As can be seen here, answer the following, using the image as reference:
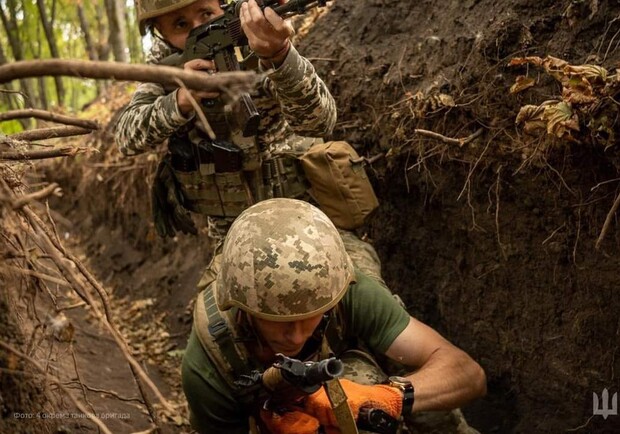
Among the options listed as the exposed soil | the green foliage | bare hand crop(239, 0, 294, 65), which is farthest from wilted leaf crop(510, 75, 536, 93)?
the green foliage

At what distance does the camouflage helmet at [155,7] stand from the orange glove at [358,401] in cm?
213

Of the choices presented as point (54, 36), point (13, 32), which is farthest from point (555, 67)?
point (54, 36)

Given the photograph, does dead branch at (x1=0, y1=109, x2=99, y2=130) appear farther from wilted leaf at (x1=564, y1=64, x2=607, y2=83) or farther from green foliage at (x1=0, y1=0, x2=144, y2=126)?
green foliage at (x1=0, y1=0, x2=144, y2=126)

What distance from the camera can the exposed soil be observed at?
10.4 ft

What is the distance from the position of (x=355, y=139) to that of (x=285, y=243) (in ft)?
5.77

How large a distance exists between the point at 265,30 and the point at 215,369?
1.53 m

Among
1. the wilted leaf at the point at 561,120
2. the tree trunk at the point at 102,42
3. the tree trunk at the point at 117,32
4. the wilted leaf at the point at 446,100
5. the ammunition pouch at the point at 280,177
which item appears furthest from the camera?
the tree trunk at the point at 102,42

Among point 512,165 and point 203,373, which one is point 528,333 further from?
point 203,373

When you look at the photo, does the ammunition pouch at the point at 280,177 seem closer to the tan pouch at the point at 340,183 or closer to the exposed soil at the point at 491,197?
the tan pouch at the point at 340,183

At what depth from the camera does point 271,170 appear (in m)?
3.80

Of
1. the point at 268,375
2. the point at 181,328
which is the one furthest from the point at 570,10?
the point at 181,328

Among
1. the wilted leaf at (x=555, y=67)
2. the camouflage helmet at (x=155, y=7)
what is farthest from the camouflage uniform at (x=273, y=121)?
the wilted leaf at (x=555, y=67)

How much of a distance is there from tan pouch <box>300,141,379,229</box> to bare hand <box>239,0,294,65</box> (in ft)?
2.74

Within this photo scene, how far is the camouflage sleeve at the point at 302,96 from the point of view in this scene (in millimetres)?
3072
